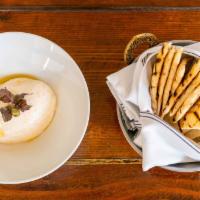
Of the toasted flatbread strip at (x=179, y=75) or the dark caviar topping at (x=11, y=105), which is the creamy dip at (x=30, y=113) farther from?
the toasted flatbread strip at (x=179, y=75)

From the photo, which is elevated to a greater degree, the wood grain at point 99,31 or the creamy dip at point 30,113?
the wood grain at point 99,31

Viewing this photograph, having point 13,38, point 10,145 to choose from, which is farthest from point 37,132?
point 13,38

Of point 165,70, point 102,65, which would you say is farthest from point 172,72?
point 102,65

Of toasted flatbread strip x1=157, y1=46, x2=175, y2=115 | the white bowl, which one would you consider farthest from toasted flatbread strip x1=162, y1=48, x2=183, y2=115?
the white bowl

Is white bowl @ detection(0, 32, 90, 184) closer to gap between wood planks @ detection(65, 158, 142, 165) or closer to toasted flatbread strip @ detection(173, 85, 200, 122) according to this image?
gap between wood planks @ detection(65, 158, 142, 165)

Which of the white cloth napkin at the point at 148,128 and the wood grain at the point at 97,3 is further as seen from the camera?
the wood grain at the point at 97,3

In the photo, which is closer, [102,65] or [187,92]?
[187,92]

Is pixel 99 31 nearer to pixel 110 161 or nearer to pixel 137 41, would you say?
pixel 137 41

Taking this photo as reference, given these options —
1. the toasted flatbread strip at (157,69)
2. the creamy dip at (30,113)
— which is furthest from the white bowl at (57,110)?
the toasted flatbread strip at (157,69)
